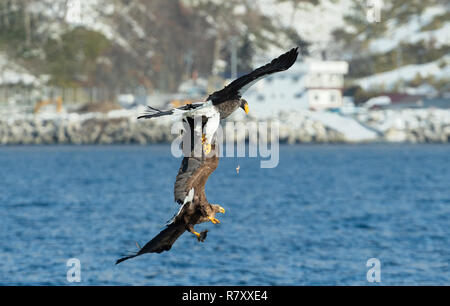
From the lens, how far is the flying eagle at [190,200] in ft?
38.5

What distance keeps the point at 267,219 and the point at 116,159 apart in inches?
2918

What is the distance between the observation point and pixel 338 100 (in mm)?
162500

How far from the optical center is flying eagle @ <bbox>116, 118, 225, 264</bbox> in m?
11.7

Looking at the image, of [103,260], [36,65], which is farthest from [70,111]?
[103,260]

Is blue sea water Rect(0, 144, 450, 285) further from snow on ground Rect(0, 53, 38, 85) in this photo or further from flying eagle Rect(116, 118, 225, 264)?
snow on ground Rect(0, 53, 38, 85)

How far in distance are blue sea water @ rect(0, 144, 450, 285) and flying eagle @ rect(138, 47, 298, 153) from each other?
32.2 feet

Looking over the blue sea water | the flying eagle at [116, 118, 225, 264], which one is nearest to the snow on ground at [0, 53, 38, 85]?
the blue sea water

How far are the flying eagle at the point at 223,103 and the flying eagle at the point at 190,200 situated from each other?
13 cm

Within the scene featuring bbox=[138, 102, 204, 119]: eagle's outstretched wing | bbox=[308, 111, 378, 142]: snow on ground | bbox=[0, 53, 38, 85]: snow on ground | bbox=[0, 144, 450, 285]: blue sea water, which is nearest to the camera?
bbox=[138, 102, 204, 119]: eagle's outstretched wing

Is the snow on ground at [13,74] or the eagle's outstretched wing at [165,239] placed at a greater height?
the snow on ground at [13,74]

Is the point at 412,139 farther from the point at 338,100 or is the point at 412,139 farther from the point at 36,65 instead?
the point at 36,65

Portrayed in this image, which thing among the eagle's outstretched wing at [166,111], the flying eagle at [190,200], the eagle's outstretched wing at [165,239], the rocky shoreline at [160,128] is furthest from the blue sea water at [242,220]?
the eagle's outstretched wing at [166,111]

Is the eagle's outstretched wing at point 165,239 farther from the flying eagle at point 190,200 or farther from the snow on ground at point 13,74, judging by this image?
the snow on ground at point 13,74

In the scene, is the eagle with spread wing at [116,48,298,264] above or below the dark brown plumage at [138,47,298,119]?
below
